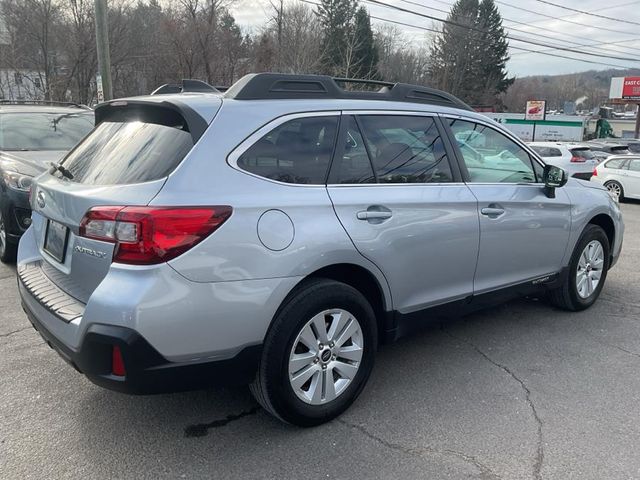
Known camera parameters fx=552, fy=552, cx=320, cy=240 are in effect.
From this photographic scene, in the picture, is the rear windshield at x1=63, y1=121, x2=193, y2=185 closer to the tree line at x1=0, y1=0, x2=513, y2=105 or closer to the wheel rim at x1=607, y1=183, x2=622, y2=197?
the wheel rim at x1=607, y1=183, x2=622, y2=197

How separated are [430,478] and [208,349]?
122 centimetres

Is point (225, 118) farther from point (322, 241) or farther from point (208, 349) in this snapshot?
point (208, 349)

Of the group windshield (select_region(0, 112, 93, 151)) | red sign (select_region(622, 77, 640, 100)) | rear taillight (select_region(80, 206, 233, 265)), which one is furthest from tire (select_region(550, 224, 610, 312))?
red sign (select_region(622, 77, 640, 100))

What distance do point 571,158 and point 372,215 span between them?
15.3 meters

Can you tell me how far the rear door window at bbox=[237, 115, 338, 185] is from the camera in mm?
2793

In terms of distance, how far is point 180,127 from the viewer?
107 inches

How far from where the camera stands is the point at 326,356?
2.99m

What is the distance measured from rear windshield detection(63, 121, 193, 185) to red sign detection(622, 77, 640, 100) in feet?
150

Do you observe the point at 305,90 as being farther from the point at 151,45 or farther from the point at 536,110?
the point at 536,110

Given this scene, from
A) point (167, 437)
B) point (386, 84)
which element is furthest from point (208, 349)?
point (386, 84)

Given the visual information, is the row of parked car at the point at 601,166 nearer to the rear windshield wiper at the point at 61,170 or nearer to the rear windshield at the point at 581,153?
the rear windshield at the point at 581,153

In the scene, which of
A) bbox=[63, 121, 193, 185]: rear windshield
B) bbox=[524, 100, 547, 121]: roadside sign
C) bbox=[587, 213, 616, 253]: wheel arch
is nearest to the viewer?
bbox=[63, 121, 193, 185]: rear windshield

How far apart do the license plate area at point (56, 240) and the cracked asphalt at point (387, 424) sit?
927 mm

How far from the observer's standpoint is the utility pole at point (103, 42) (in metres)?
12.4
